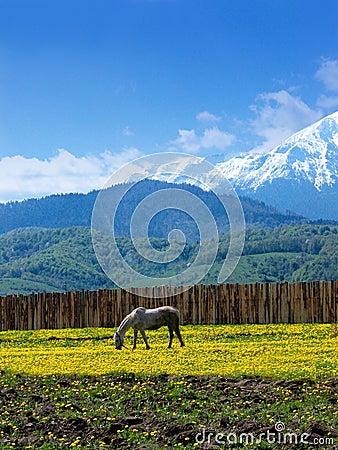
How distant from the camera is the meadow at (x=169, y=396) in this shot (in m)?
8.88

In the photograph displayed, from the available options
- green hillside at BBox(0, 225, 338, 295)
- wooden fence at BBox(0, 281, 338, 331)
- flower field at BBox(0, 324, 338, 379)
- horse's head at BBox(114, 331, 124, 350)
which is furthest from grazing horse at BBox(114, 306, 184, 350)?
green hillside at BBox(0, 225, 338, 295)

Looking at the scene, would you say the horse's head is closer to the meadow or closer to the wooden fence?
the meadow

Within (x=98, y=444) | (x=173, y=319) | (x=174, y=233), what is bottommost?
(x=98, y=444)

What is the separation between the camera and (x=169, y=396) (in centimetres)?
1112

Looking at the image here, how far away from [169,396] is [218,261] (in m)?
122

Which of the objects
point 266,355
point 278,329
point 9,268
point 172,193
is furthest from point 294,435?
point 9,268

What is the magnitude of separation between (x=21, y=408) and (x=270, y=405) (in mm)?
3905

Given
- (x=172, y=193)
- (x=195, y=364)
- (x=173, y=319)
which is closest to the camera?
(x=195, y=364)

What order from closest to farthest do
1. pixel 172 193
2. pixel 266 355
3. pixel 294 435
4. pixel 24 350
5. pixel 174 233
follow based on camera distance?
pixel 294 435 → pixel 266 355 → pixel 24 350 → pixel 172 193 → pixel 174 233

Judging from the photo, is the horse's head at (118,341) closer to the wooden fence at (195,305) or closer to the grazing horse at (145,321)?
the grazing horse at (145,321)

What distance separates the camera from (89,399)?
11.4 meters

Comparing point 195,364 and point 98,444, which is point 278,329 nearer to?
point 195,364

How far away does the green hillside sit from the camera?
417ft

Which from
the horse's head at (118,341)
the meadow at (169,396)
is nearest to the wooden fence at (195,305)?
the meadow at (169,396)
